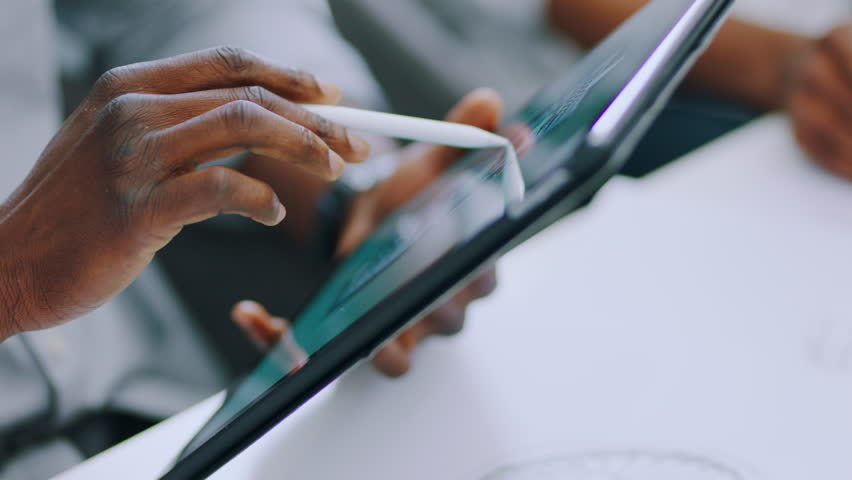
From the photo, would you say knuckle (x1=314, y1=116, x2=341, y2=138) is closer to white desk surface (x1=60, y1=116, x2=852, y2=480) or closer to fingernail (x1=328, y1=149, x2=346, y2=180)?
fingernail (x1=328, y1=149, x2=346, y2=180)

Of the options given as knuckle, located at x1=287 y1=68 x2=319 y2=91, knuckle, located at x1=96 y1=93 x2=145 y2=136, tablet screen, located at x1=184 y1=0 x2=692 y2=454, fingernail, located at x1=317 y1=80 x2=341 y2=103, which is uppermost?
knuckle, located at x1=96 y1=93 x2=145 y2=136

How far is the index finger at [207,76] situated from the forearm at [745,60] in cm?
46

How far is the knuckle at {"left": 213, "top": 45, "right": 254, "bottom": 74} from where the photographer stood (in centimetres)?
Answer: 21

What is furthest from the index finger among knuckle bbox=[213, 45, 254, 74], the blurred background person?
the blurred background person

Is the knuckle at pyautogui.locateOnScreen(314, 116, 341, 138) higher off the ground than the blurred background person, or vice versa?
the knuckle at pyautogui.locateOnScreen(314, 116, 341, 138)

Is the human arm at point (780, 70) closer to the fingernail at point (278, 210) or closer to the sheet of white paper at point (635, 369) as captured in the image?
the sheet of white paper at point (635, 369)

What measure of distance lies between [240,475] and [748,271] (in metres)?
0.31

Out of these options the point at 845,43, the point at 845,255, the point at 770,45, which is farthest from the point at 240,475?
the point at 770,45

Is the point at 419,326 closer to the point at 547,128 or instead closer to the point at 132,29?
the point at 547,128

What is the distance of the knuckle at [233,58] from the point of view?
0.69ft

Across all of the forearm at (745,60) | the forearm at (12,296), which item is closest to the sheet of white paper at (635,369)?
the forearm at (12,296)

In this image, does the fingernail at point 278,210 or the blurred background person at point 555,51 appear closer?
the fingernail at point 278,210

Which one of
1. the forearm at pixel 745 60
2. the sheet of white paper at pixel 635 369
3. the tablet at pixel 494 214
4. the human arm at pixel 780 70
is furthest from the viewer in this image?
the forearm at pixel 745 60

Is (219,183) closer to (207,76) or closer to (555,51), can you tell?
(207,76)
